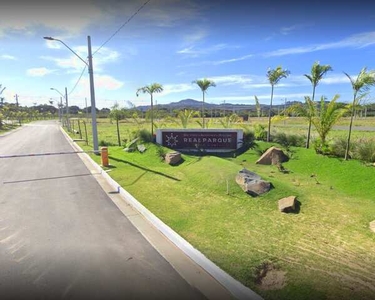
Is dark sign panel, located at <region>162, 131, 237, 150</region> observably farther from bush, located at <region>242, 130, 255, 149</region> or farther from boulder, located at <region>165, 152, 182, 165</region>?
boulder, located at <region>165, 152, 182, 165</region>

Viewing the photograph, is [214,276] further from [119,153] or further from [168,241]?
[119,153]

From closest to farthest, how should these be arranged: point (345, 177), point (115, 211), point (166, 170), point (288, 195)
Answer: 1. point (115, 211)
2. point (288, 195)
3. point (345, 177)
4. point (166, 170)

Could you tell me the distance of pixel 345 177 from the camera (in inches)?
407

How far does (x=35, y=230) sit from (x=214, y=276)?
157 inches

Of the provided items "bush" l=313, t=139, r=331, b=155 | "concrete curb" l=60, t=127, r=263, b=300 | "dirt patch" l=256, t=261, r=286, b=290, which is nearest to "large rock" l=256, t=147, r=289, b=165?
"bush" l=313, t=139, r=331, b=155

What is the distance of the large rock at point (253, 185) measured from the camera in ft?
27.0

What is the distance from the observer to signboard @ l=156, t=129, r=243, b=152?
16.9 meters

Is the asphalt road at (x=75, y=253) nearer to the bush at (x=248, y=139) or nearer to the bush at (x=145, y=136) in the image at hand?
the bush at (x=145, y=136)

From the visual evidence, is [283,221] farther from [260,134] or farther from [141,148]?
[260,134]

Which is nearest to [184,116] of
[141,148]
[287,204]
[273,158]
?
[141,148]

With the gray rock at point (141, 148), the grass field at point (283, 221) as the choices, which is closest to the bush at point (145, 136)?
the gray rock at point (141, 148)

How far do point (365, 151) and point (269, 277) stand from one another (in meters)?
9.31

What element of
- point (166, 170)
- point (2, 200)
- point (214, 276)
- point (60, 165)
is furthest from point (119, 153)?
point (214, 276)

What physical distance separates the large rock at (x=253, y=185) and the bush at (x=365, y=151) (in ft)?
17.5
